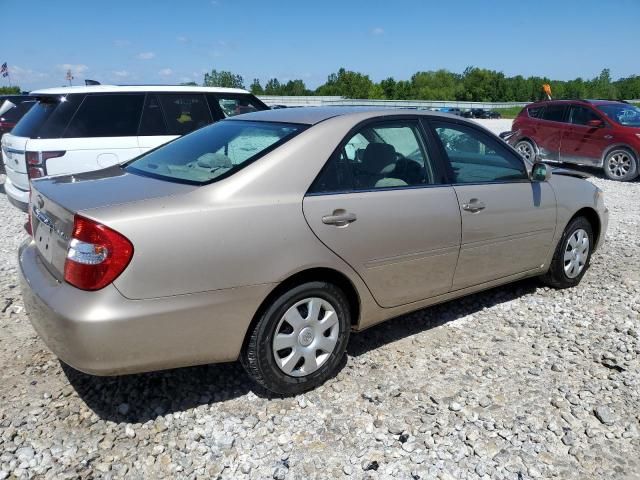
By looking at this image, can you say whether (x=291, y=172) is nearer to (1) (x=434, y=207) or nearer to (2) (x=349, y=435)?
(1) (x=434, y=207)

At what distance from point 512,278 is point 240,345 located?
2438 millimetres

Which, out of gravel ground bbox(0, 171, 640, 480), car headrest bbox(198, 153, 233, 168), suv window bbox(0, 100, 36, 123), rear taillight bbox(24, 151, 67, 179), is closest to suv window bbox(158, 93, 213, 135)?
rear taillight bbox(24, 151, 67, 179)

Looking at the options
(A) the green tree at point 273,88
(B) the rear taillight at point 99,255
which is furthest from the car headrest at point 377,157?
(A) the green tree at point 273,88

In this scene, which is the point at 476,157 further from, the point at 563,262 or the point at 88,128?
the point at 88,128

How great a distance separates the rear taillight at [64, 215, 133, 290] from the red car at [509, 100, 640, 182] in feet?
35.0

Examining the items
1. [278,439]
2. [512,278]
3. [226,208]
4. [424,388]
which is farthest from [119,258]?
[512,278]

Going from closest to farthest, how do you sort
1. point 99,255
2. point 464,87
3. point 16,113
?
point 99,255 < point 16,113 < point 464,87

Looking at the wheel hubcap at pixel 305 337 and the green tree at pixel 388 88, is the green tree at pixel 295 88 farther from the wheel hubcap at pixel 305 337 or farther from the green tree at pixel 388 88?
the wheel hubcap at pixel 305 337

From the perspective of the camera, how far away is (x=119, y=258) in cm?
244

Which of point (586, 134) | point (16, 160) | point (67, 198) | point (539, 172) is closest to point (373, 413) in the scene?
point (67, 198)

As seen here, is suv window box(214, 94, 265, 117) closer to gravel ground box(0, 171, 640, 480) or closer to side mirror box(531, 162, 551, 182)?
gravel ground box(0, 171, 640, 480)

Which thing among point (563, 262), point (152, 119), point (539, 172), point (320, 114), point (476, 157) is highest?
point (320, 114)

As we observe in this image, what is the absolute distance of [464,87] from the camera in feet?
396

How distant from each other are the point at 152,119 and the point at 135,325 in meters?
4.68
